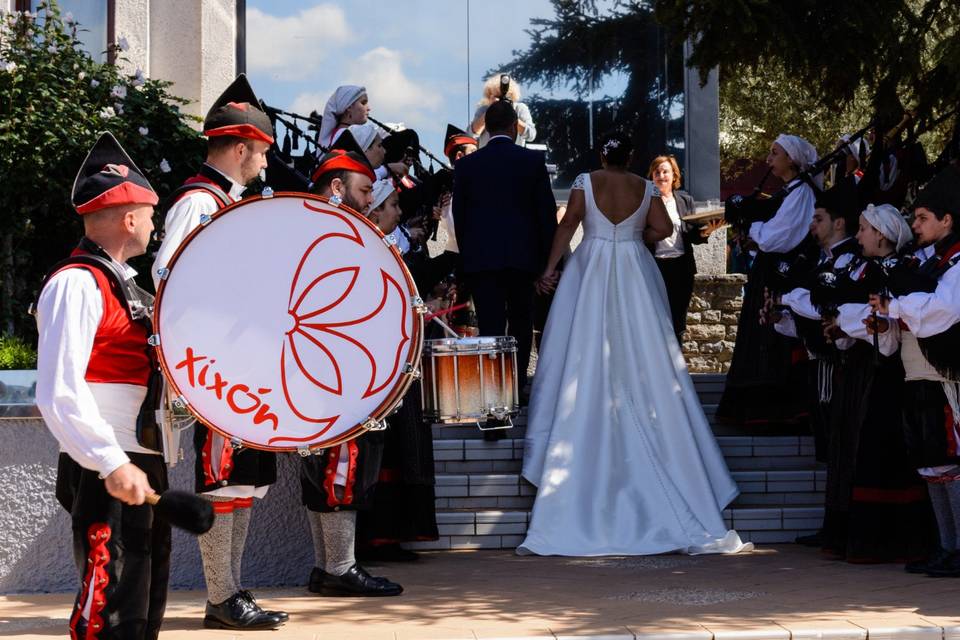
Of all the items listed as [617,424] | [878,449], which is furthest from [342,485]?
[878,449]

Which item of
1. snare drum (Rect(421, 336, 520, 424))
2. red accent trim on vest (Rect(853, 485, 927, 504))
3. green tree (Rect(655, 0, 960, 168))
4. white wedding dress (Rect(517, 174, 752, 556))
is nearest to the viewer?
snare drum (Rect(421, 336, 520, 424))

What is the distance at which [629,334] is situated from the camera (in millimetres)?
8859

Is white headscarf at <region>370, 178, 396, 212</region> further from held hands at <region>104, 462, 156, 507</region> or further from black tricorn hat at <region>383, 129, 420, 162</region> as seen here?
held hands at <region>104, 462, 156, 507</region>

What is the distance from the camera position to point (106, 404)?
177 inches

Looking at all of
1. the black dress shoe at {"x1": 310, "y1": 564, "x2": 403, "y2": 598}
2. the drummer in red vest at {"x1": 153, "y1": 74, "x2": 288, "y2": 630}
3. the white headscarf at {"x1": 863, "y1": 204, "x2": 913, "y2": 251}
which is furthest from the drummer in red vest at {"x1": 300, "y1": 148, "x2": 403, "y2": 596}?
the white headscarf at {"x1": 863, "y1": 204, "x2": 913, "y2": 251}

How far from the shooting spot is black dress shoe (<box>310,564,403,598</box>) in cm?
678

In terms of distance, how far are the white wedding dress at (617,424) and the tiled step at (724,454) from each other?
288mm

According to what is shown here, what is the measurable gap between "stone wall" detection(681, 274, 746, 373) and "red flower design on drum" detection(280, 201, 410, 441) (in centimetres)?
923

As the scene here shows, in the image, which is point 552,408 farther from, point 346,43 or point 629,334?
point 346,43

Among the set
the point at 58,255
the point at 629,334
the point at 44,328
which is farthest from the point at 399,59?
the point at 44,328

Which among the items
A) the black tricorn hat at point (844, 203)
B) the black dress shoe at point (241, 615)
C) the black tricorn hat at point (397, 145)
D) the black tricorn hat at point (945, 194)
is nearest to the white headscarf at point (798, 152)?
the black tricorn hat at point (844, 203)

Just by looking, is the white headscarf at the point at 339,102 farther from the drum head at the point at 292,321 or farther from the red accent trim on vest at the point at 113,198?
the red accent trim on vest at the point at 113,198

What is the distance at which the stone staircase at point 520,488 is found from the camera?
855cm

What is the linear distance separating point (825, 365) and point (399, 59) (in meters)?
7.08
